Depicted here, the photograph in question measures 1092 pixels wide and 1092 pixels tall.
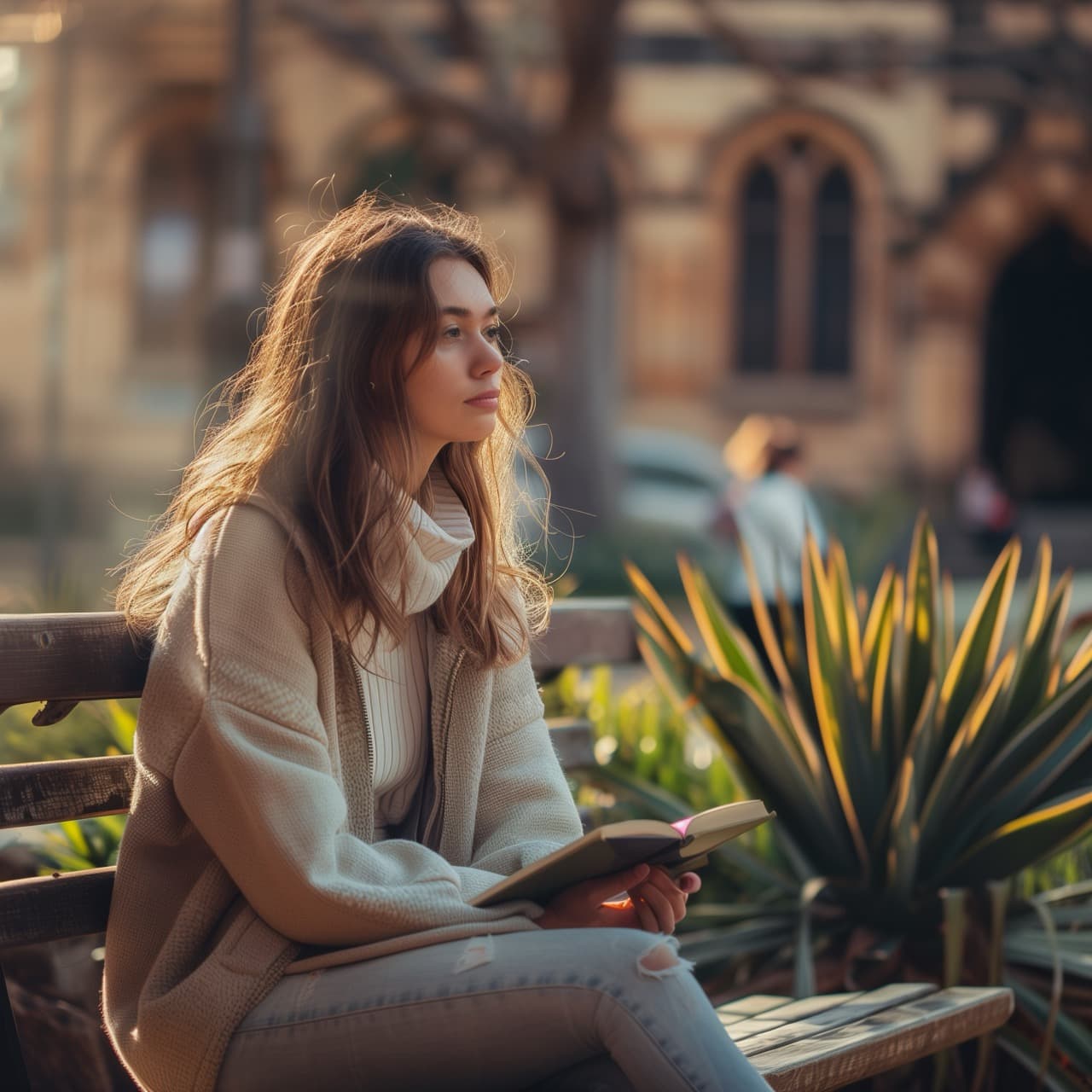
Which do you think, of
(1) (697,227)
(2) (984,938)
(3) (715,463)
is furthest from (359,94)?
(2) (984,938)

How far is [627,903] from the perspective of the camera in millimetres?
2729

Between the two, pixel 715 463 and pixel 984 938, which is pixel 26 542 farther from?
pixel 984 938

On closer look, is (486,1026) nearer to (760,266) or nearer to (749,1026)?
(749,1026)

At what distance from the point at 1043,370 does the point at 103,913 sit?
2264 cm

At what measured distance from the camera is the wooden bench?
260 centimetres

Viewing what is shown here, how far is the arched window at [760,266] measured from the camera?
919 inches

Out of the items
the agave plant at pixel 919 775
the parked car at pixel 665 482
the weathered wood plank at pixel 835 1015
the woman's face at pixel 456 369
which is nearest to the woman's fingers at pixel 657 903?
the weathered wood plank at pixel 835 1015

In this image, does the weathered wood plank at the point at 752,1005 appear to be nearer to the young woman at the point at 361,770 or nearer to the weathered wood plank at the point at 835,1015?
the weathered wood plank at the point at 835,1015

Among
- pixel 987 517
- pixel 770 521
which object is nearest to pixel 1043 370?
pixel 987 517

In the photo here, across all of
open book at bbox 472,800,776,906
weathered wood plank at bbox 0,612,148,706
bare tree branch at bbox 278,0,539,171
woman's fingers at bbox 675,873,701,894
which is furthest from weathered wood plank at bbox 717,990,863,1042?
bare tree branch at bbox 278,0,539,171

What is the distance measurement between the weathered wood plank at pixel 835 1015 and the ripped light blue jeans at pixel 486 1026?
625 mm

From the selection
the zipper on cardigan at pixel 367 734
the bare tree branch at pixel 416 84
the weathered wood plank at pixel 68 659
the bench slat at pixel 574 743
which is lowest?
the bench slat at pixel 574 743

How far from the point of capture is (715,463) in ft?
69.1

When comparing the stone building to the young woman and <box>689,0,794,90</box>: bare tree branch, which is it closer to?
<box>689,0,794,90</box>: bare tree branch
